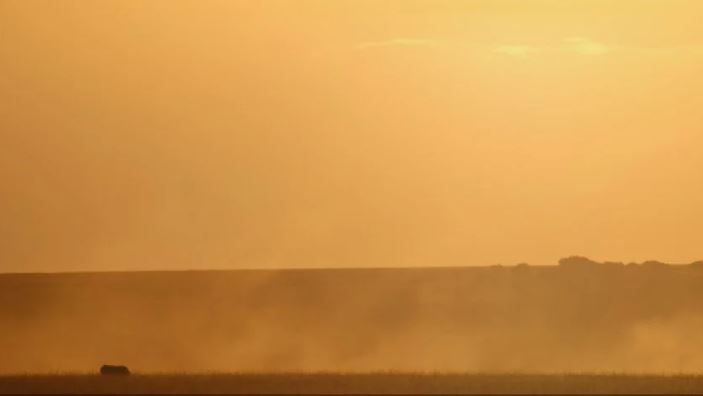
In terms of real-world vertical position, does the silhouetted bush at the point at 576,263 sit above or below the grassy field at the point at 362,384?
above

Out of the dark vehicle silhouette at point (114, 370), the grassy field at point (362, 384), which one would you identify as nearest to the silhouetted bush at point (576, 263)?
the grassy field at point (362, 384)

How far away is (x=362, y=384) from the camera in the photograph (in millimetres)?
992

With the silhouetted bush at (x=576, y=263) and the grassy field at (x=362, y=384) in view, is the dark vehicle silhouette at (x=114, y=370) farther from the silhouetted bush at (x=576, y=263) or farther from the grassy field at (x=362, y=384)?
the silhouetted bush at (x=576, y=263)

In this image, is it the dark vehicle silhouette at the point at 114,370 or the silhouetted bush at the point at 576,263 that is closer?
the dark vehicle silhouette at the point at 114,370

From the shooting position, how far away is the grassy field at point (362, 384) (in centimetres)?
97

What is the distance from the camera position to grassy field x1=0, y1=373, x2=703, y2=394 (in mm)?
966

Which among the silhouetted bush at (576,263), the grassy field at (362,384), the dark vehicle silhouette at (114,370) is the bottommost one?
the grassy field at (362,384)

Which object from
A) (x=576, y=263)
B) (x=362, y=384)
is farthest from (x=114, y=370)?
(x=576, y=263)

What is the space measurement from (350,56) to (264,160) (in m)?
0.18

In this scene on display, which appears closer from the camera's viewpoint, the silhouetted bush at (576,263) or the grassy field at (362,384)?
the grassy field at (362,384)

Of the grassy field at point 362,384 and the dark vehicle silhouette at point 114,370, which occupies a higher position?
the dark vehicle silhouette at point 114,370

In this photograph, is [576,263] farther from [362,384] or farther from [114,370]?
[114,370]

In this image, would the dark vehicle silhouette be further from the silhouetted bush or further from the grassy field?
the silhouetted bush

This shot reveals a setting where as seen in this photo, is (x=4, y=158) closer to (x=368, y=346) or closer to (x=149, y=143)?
(x=149, y=143)
